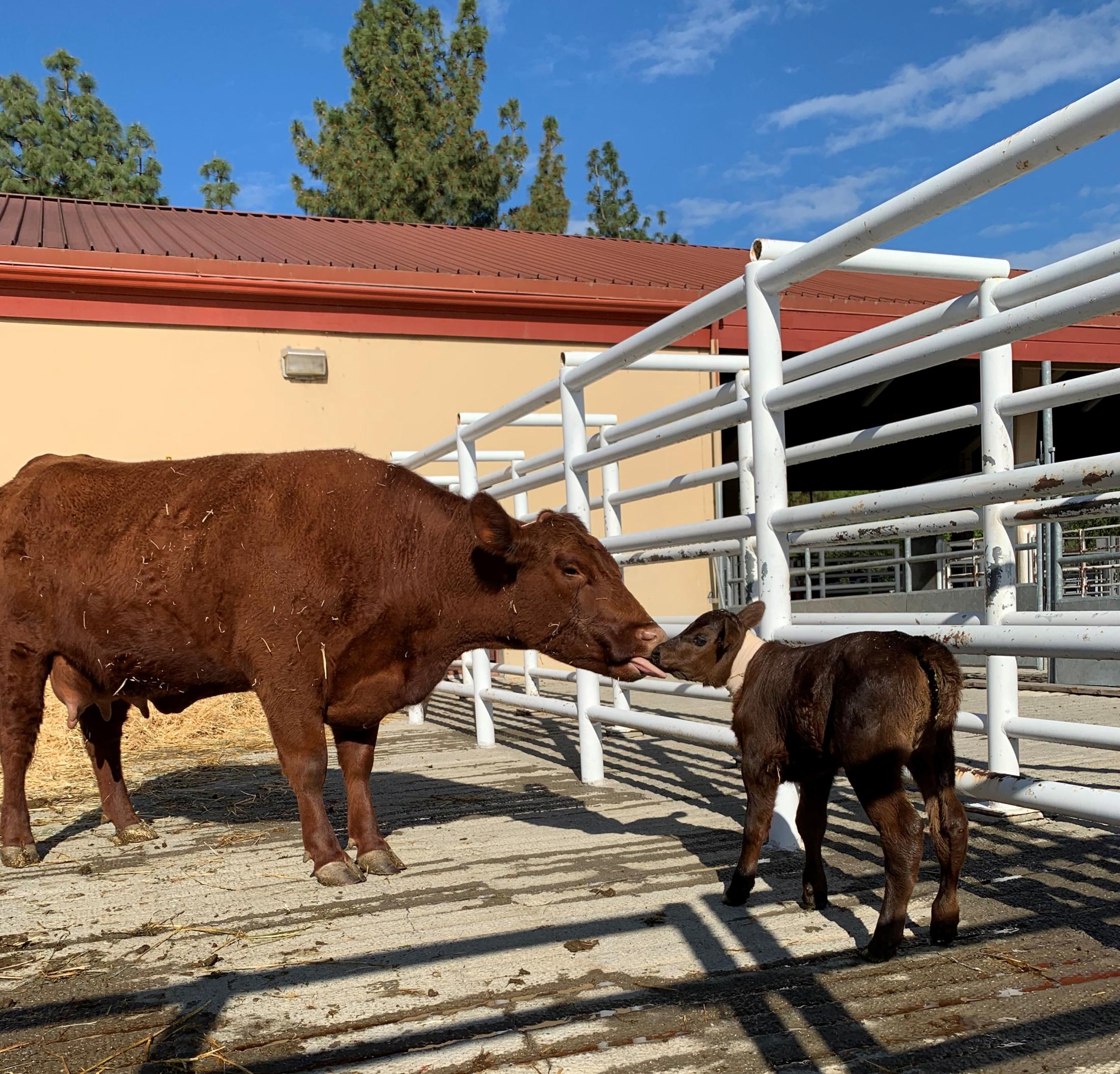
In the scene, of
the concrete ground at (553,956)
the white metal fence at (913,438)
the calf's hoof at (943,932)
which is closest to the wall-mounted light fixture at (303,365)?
the white metal fence at (913,438)

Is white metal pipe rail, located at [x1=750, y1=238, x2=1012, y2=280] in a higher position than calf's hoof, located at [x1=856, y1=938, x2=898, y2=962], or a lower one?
higher

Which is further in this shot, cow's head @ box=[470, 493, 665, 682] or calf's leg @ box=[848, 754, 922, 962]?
cow's head @ box=[470, 493, 665, 682]

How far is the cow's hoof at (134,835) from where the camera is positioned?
4.43 m

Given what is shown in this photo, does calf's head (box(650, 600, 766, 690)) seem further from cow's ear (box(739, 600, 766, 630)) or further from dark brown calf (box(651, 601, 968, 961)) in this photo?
dark brown calf (box(651, 601, 968, 961))

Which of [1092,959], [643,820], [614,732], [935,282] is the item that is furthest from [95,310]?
[935,282]

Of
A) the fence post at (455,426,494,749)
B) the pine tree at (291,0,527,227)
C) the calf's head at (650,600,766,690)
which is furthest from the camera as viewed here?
the pine tree at (291,0,527,227)

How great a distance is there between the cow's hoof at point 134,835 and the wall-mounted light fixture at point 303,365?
7261 mm

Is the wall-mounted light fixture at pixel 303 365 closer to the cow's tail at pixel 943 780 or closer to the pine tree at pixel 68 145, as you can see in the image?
the cow's tail at pixel 943 780

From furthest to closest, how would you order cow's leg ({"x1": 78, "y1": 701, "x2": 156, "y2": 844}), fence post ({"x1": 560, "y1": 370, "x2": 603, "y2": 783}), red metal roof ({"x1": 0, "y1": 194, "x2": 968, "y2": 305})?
red metal roof ({"x1": 0, "y1": 194, "x2": 968, "y2": 305})
fence post ({"x1": 560, "y1": 370, "x2": 603, "y2": 783})
cow's leg ({"x1": 78, "y1": 701, "x2": 156, "y2": 844})

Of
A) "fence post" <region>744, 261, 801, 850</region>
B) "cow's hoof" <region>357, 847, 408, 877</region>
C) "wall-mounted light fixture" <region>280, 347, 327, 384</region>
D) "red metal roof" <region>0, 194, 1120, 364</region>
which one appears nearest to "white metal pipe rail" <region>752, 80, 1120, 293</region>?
"fence post" <region>744, 261, 801, 850</region>

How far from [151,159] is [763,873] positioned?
33667mm

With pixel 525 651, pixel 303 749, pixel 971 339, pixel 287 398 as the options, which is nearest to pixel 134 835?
pixel 303 749

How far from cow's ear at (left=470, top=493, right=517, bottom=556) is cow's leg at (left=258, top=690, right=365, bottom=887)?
2.86ft

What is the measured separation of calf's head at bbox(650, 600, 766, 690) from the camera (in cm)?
332
